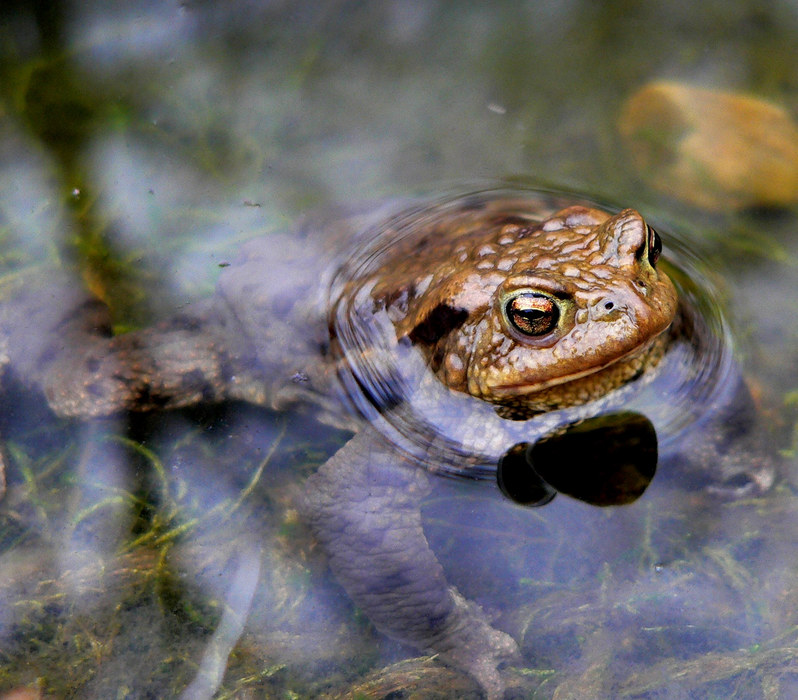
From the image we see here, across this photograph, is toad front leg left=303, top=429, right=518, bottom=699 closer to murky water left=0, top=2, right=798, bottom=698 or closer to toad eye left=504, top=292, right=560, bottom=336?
murky water left=0, top=2, right=798, bottom=698

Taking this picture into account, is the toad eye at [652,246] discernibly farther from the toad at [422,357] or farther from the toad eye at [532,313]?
the toad eye at [532,313]

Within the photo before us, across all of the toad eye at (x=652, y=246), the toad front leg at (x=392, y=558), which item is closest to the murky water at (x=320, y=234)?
the toad front leg at (x=392, y=558)

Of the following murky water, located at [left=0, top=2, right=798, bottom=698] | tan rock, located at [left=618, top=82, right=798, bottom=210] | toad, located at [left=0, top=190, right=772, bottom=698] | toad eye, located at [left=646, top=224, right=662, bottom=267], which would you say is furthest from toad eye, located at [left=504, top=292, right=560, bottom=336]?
tan rock, located at [left=618, top=82, right=798, bottom=210]

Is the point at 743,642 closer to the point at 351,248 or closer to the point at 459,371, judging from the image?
the point at 459,371

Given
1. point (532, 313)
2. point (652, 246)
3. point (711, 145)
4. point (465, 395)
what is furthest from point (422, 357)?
point (711, 145)

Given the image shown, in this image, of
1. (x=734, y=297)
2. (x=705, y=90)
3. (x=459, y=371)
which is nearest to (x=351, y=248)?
(x=459, y=371)
